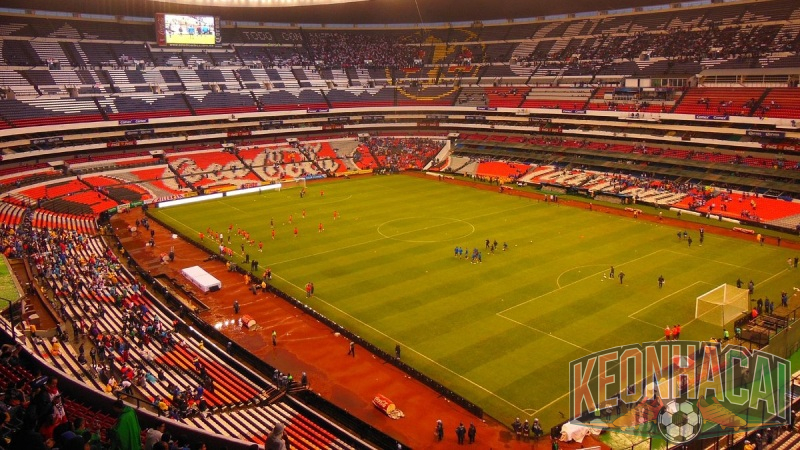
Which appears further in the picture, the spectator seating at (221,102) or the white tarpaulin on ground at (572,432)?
the spectator seating at (221,102)

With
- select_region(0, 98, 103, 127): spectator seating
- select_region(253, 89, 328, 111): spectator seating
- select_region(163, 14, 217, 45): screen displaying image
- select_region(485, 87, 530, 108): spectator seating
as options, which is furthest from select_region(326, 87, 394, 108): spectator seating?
select_region(0, 98, 103, 127): spectator seating

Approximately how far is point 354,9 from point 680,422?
8279 cm

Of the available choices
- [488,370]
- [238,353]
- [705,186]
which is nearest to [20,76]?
[238,353]

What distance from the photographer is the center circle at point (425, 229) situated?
4719cm

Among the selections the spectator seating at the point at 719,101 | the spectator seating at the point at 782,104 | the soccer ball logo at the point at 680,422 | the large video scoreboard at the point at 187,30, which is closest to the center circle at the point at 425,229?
the soccer ball logo at the point at 680,422

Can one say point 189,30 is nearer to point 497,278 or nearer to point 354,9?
point 354,9

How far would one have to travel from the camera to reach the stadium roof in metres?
76.5

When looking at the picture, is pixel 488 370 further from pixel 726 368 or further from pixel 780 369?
pixel 780 369

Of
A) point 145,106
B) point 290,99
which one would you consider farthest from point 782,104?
point 145,106

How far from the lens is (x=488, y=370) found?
26516 millimetres

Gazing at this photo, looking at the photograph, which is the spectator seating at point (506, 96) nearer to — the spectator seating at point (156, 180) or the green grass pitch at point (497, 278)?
the green grass pitch at point (497, 278)

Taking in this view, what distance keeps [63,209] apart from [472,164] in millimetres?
48156

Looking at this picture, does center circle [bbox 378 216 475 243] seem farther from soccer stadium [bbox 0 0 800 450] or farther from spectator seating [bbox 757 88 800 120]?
spectator seating [bbox 757 88 800 120]

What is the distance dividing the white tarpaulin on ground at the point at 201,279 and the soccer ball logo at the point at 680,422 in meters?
26.6
